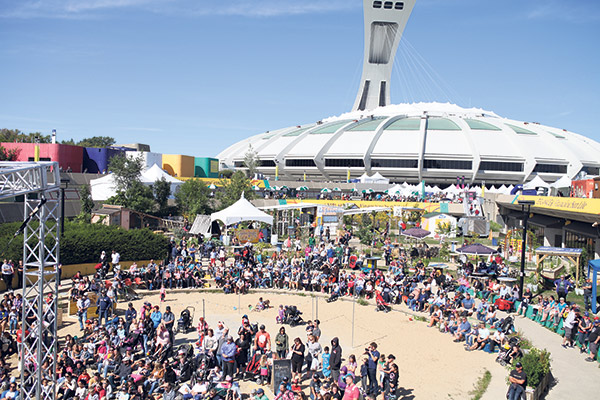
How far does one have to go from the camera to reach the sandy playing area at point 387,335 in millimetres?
10430

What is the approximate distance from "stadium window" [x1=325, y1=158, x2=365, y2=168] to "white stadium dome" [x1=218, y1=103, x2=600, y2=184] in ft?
0.41

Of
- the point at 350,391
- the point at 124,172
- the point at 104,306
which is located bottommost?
the point at 104,306

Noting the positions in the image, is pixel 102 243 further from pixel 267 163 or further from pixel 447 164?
pixel 267 163

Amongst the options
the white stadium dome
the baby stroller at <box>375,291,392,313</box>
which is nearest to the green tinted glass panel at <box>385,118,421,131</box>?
the white stadium dome

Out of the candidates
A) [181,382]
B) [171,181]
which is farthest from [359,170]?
[181,382]

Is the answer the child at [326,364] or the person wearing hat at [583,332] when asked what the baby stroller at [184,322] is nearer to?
the child at [326,364]

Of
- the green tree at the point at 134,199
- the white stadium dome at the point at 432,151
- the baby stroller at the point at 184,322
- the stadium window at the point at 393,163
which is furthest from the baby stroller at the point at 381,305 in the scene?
the stadium window at the point at 393,163

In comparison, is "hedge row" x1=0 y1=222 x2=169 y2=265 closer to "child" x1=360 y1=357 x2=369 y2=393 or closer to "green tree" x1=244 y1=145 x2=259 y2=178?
"child" x1=360 y1=357 x2=369 y2=393

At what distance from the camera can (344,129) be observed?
2640 inches

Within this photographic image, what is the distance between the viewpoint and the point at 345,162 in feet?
203

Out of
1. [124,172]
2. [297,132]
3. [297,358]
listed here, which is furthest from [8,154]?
[297,358]

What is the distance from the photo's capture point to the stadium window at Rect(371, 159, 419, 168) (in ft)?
192

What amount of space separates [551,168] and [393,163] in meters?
18.3

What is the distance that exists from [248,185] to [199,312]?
22.9m
